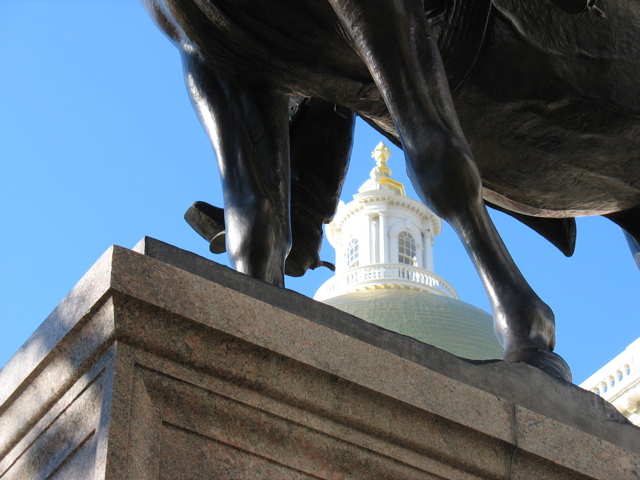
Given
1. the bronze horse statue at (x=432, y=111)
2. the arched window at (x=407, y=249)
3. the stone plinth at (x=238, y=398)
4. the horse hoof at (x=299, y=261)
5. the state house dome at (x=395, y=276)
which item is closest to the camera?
the stone plinth at (x=238, y=398)

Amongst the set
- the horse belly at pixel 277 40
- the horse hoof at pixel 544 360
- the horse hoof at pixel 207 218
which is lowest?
the horse hoof at pixel 544 360

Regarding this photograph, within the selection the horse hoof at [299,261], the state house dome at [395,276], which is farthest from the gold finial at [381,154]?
the horse hoof at [299,261]

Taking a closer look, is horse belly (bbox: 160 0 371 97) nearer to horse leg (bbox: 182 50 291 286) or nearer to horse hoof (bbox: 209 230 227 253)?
horse leg (bbox: 182 50 291 286)

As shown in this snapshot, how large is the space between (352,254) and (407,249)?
2.76 metres

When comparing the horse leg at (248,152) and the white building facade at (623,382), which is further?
the white building facade at (623,382)

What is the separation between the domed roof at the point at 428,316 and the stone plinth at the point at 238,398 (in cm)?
4685

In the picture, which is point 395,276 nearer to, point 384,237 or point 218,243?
point 384,237

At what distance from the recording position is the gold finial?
69438 mm

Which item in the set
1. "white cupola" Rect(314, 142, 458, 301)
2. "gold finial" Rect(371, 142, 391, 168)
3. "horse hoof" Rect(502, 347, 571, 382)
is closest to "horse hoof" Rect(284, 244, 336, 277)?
"horse hoof" Rect(502, 347, 571, 382)

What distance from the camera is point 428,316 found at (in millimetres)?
55938

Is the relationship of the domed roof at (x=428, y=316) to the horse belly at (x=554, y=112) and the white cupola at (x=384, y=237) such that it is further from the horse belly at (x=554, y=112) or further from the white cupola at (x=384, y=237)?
the horse belly at (x=554, y=112)

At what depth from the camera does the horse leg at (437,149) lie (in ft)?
13.0

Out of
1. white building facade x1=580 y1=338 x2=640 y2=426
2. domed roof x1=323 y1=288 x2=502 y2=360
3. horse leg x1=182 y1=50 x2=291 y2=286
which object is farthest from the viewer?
domed roof x1=323 y1=288 x2=502 y2=360

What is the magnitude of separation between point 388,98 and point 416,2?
1.26 ft
